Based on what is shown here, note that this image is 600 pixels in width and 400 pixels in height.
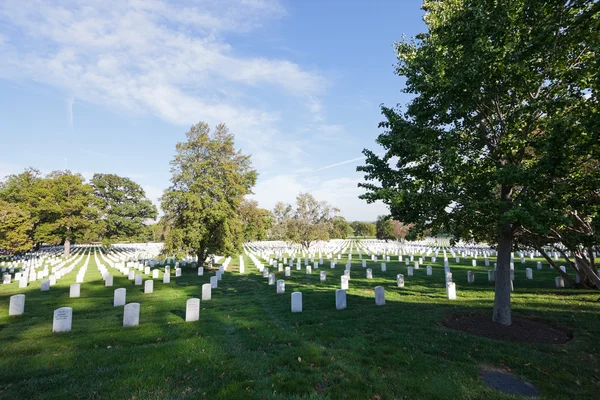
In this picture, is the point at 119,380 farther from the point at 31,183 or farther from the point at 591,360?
the point at 31,183

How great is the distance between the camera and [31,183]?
44875mm

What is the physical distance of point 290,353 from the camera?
6.82 meters

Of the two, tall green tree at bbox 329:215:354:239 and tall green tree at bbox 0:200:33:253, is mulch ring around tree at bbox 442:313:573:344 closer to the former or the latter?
tall green tree at bbox 0:200:33:253

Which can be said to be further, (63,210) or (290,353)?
(63,210)

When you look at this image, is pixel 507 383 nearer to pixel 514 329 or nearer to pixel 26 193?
pixel 514 329

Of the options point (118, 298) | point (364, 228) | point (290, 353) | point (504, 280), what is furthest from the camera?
point (364, 228)

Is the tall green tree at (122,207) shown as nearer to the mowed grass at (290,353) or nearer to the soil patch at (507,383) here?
the mowed grass at (290,353)

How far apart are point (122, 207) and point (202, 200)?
39396 millimetres

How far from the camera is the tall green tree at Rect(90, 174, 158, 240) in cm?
5234

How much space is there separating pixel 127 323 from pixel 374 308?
856 centimetres

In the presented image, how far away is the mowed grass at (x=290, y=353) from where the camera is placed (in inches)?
205

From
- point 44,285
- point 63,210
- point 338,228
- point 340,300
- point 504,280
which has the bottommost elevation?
point 44,285

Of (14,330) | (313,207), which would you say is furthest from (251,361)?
(313,207)

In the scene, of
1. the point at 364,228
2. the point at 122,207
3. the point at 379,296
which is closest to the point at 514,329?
the point at 379,296
